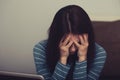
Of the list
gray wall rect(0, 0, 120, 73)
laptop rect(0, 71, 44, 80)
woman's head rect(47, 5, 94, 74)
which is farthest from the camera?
gray wall rect(0, 0, 120, 73)

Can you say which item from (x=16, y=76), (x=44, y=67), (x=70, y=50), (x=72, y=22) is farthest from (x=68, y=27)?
(x=16, y=76)

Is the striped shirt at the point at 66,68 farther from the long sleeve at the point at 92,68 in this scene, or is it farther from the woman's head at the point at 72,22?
the woman's head at the point at 72,22

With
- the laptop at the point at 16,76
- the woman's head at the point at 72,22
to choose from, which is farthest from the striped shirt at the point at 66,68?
the laptop at the point at 16,76

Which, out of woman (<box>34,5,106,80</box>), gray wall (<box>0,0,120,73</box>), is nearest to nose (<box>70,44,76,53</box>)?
woman (<box>34,5,106,80</box>)

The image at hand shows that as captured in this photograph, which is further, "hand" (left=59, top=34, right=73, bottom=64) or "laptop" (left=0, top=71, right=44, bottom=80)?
"hand" (left=59, top=34, right=73, bottom=64)

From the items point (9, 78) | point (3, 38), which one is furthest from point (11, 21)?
point (9, 78)

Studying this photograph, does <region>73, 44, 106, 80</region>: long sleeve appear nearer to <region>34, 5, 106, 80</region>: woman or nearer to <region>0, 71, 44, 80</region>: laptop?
<region>34, 5, 106, 80</region>: woman

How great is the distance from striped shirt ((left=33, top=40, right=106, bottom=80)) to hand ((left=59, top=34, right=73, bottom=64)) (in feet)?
0.11

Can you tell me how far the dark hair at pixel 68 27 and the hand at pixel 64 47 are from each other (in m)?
0.03

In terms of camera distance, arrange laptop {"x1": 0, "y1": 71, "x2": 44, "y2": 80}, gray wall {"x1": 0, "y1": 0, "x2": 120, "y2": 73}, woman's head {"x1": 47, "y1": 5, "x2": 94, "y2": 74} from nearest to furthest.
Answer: laptop {"x1": 0, "y1": 71, "x2": 44, "y2": 80} → woman's head {"x1": 47, "y1": 5, "x2": 94, "y2": 74} → gray wall {"x1": 0, "y1": 0, "x2": 120, "y2": 73}

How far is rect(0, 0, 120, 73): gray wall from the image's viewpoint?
1835 millimetres

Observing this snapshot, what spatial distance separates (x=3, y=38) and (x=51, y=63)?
0.66 metres

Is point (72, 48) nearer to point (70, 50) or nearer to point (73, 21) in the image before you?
point (70, 50)

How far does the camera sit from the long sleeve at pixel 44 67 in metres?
1.38
